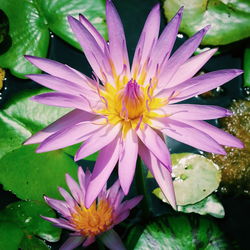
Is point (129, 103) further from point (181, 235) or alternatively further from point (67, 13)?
point (67, 13)

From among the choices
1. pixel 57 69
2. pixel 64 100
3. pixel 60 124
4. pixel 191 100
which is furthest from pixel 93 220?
pixel 191 100

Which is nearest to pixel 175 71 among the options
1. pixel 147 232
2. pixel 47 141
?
pixel 47 141

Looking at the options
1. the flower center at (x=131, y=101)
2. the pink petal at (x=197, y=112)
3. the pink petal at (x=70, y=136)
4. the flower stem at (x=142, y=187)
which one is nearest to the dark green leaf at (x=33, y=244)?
the flower stem at (x=142, y=187)

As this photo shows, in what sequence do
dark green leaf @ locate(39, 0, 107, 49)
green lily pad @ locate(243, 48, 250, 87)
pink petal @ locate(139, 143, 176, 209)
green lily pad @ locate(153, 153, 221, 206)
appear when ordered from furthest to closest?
1. dark green leaf @ locate(39, 0, 107, 49)
2. green lily pad @ locate(243, 48, 250, 87)
3. green lily pad @ locate(153, 153, 221, 206)
4. pink petal @ locate(139, 143, 176, 209)

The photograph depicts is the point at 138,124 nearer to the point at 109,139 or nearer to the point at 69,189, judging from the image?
the point at 109,139

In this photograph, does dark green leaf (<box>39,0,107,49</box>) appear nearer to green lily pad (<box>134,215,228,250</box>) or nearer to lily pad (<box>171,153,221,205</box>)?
lily pad (<box>171,153,221,205</box>)

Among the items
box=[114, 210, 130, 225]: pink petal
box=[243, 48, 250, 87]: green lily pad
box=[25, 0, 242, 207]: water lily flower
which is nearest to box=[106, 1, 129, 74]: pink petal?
box=[25, 0, 242, 207]: water lily flower
